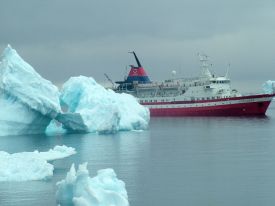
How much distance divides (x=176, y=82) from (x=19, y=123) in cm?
2510

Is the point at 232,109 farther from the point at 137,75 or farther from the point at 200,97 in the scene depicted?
the point at 137,75

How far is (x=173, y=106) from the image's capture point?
51.0m

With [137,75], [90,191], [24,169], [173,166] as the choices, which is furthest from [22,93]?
[137,75]

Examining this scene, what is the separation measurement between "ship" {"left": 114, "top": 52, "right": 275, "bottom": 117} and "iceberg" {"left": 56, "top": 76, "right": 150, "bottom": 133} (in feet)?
44.7

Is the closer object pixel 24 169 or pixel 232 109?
pixel 24 169

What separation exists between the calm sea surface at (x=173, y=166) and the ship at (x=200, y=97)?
51.4 ft

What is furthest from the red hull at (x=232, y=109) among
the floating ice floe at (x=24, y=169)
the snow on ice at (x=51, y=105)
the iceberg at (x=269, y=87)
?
the floating ice floe at (x=24, y=169)

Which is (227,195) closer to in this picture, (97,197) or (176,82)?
(97,197)

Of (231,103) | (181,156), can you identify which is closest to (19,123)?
(181,156)

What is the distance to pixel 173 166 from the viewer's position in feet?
61.7

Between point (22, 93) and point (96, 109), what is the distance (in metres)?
4.03

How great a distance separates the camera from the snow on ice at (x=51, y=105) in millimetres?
27469

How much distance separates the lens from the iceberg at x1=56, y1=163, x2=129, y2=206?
441 inches

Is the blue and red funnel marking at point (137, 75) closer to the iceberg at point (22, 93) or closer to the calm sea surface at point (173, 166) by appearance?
the calm sea surface at point (173, 166)
